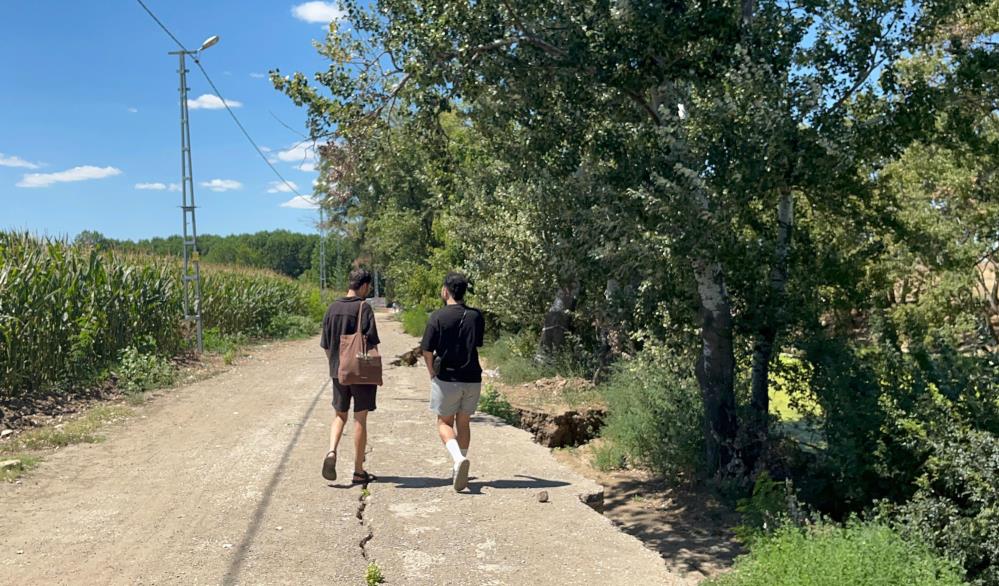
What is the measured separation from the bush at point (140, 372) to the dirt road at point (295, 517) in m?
3.60

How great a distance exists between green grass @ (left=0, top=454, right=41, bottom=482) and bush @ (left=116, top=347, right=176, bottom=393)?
Result: 471 cm

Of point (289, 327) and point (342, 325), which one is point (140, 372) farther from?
point (289, 327)

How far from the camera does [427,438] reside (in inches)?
367


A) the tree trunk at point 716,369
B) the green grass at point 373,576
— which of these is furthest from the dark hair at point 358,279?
the tree trunk at point 716,369

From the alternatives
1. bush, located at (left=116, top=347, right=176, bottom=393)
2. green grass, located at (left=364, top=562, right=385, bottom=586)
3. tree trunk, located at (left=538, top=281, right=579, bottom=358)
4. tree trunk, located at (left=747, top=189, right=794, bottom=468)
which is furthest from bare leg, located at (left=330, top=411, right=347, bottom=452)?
tree trunk, located at (left=538, top=281, right=579, bottom=358)

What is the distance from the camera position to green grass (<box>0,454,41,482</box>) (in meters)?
7.34

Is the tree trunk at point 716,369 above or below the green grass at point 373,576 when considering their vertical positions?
above

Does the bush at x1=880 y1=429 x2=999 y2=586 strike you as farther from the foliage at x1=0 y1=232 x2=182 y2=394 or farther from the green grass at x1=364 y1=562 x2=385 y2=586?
the foliage at x1=0 y1=232 x2=182 y2=394

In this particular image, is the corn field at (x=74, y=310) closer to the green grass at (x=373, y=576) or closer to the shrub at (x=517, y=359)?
the shrub at (x=517, y=359)

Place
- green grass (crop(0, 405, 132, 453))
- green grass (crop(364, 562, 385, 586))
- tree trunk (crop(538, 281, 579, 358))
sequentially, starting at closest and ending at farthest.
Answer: green grass (crop(364, 562, 385, 586)) < green grass (crop(0, 405, 132, 453)) < tree trunk (crop(538, 281, 579, 358))

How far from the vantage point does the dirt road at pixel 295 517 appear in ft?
16.5

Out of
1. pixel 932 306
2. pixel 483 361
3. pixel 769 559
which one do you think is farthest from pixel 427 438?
pixel 932 306

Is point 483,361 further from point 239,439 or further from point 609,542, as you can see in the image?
point 609,542

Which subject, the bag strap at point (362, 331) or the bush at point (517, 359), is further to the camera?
the bush at point (517, 359)
